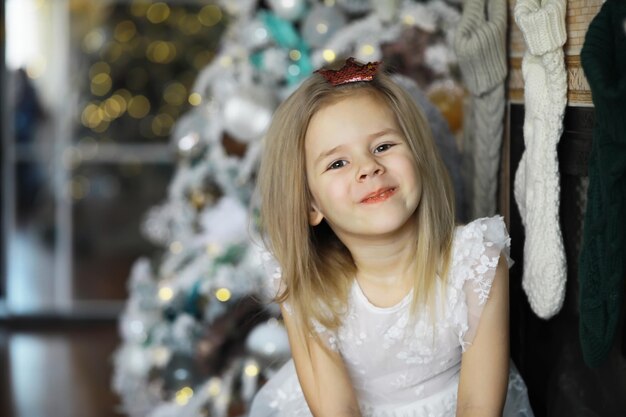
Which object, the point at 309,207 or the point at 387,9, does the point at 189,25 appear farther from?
the point at 309,207

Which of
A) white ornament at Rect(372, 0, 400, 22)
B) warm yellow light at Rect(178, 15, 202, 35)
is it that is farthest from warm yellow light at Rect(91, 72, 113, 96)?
white ornament at Rect(372, 0, 400, 22)

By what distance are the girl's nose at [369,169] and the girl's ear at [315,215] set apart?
0.56 feet

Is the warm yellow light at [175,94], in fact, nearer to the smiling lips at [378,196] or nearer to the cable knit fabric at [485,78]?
the cable knit fabric at [485,78]

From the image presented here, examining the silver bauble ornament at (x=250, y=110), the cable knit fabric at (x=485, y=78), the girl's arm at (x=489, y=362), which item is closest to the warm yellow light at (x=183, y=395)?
the silver bauble ornament at (x=250, y=110)

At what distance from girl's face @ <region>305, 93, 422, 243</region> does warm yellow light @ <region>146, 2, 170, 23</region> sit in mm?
2970

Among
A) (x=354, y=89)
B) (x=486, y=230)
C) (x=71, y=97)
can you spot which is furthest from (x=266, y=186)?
(x=71, y=97)

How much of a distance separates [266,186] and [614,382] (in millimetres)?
707

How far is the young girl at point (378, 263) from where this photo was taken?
1.77 metres

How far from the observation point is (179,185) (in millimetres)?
3092

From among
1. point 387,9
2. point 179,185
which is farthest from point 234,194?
point 387,9

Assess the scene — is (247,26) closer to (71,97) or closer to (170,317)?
(170,317)

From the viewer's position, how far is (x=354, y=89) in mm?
1837

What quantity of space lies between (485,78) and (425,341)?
0.58 metres

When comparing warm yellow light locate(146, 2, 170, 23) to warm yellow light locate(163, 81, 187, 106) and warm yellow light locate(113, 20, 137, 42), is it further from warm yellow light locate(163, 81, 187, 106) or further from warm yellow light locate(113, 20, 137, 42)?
warm yellow light locate(163, 81, 187, 106)
